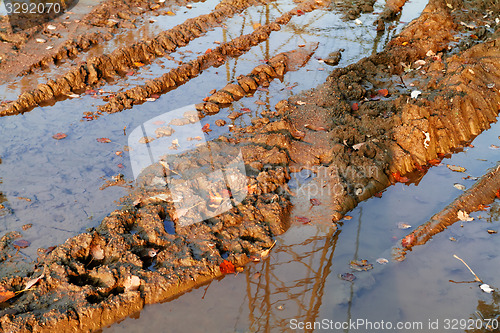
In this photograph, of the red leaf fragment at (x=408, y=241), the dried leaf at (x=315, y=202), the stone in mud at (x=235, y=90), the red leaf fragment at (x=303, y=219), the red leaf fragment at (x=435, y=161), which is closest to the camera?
the red leaf fragment at (x=408, y=241)

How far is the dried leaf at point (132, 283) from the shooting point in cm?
389

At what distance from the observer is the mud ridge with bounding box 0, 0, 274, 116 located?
22.9 feet

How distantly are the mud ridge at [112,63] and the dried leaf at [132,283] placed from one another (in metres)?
4.40

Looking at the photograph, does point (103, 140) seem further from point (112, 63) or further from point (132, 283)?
point (132, 283)

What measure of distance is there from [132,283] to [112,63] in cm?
556

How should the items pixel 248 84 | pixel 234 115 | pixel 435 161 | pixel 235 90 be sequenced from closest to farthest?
pixel 435 161
pixel 234 115
pixel 235 90
pixel 248 84

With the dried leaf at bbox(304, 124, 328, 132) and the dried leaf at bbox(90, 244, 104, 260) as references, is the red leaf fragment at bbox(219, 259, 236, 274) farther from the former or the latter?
the dried leaf at bbox(304, 124, 328, 132)

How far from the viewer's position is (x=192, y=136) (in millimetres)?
6262

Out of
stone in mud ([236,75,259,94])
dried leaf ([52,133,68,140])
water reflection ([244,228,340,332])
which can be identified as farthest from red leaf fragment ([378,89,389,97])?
dried leaf ([52,133,68,140])

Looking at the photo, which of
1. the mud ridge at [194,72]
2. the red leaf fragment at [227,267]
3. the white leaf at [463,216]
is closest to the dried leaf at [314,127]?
the mud ridge at [194,72]

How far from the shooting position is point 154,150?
5895 mm

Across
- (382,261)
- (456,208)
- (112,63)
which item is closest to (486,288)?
(382,261)

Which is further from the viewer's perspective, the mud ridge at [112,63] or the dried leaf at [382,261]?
the mud ridge at [112,63]

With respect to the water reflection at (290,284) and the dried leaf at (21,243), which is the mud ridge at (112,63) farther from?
the water reflection at (290,284)
